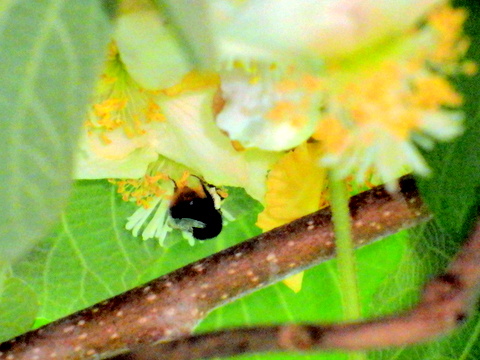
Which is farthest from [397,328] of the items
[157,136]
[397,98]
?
[157,136]

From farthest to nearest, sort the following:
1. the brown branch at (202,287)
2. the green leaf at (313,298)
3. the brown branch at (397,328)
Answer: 1. the green leaf at (313,298)
2. the brown branch at (202,287)
3. the brown branch at (397,328)

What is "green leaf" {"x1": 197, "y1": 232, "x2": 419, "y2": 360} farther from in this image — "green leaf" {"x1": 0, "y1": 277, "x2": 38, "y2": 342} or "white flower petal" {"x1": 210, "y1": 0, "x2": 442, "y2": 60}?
"white flower petal" {"x1": 210, "y1": 0, "x2": 442, "y2": 60}

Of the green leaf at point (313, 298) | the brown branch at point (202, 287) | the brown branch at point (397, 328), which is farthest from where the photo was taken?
the green leaf at point (313, 298)

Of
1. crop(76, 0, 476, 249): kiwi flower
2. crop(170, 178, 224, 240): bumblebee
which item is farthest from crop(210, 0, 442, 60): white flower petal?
crop(170, 178, 224, 240): bumblebee

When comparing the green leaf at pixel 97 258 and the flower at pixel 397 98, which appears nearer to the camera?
the flower at pixel 397 98

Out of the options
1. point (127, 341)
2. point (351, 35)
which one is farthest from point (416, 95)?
A: point (127, 341)

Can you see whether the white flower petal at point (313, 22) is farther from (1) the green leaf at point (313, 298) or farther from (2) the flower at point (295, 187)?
(1) the green leaf at point (313, 298)

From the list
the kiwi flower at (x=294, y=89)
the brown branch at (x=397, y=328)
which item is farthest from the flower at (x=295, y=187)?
the brown branch at (x=397, y=328)
